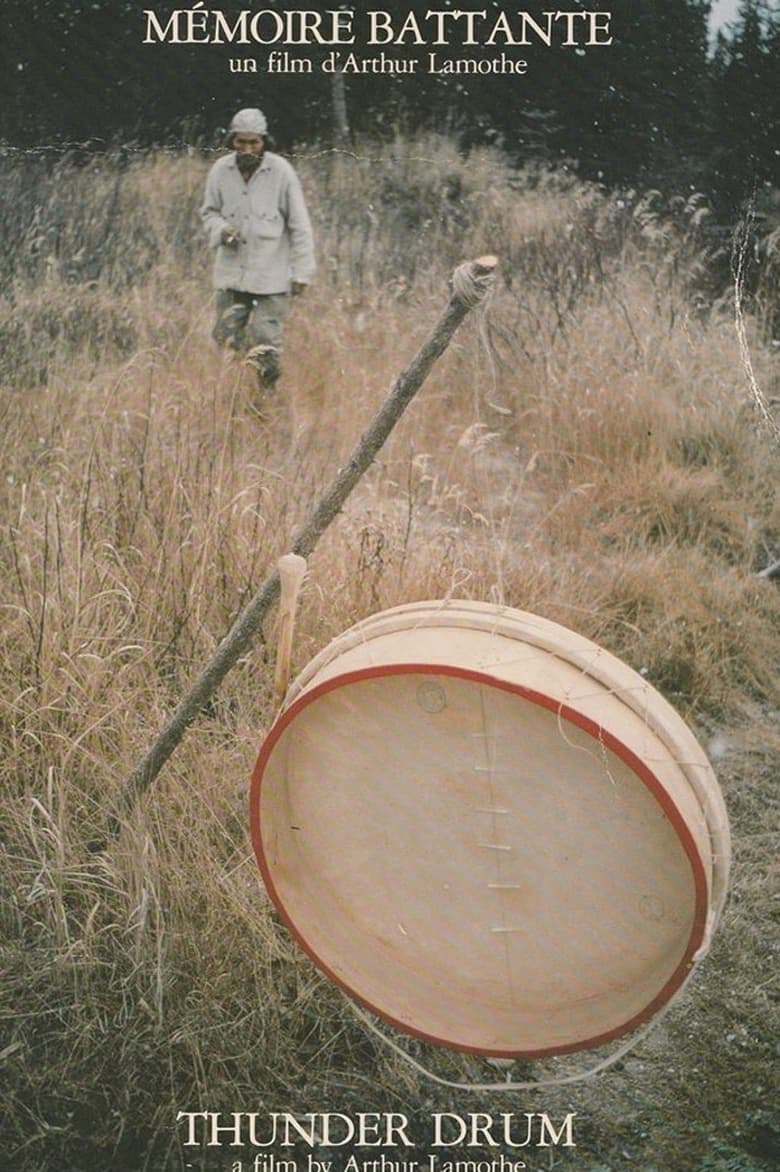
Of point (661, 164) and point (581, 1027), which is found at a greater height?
point (661, 164)

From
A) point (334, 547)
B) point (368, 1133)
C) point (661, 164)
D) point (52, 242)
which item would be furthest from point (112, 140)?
point (368, 1133)

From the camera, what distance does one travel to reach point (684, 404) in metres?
4.63

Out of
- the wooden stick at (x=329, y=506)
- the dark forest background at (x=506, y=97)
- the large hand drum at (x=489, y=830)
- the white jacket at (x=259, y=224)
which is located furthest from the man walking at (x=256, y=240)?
the large hand drum at (x=489, y=830)

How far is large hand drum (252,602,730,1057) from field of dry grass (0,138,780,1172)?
1.41ft

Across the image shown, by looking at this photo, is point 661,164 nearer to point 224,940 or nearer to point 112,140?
point 112,140

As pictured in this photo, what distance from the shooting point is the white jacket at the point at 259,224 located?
5.07 m

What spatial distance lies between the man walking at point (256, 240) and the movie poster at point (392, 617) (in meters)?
0.02

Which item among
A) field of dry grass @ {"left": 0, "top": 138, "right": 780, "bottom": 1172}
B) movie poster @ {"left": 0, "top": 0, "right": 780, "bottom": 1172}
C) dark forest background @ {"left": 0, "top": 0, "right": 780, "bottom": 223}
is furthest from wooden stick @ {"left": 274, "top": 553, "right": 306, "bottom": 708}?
dark forest background @ {"left": 0, "top": 0, "right": 780, "bottom": 223}

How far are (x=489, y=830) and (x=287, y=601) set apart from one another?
19.5 inches

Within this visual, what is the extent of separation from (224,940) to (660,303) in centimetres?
371

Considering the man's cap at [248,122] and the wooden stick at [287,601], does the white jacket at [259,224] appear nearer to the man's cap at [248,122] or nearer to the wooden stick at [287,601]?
the man's cap at [248,122]

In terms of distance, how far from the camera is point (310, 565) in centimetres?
312

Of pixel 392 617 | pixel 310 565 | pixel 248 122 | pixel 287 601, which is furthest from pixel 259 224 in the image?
pixel 392 617

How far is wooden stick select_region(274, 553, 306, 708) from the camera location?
6.12ft
